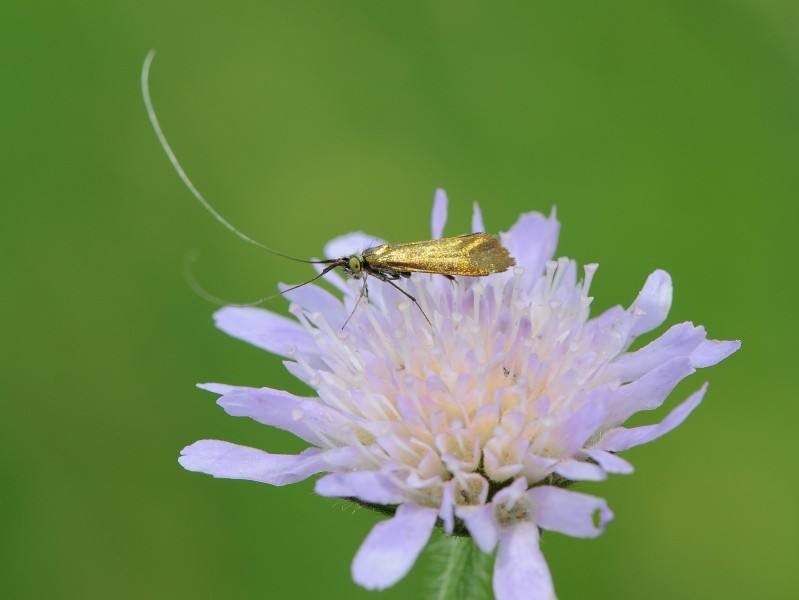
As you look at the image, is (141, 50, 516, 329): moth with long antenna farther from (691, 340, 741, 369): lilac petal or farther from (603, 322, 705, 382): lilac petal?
(691, 340, 741, 369): lilac petal

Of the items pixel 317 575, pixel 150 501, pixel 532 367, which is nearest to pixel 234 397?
pixel 532 367

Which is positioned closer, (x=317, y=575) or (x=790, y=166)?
(x=317, y=575)

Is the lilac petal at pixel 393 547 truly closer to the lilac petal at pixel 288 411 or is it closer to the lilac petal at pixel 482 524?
the lilac petal at pixel 482 524

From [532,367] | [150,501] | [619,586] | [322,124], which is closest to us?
[532,367]

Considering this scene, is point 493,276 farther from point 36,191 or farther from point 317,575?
point 36,191

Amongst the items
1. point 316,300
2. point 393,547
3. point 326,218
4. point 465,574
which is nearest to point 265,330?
point 316,300

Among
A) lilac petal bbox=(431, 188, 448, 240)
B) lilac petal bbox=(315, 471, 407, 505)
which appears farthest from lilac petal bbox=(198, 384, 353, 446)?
lilac petal bbox=(431, 188, 448, 240)

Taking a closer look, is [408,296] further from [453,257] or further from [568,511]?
[568,511]
